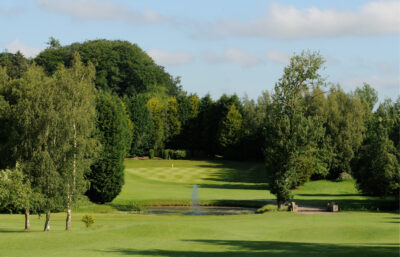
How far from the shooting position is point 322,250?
884 inches

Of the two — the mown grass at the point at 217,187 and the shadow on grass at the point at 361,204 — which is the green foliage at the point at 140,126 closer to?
the mown grass at the point at 217,187

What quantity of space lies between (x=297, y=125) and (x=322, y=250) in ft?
72.2

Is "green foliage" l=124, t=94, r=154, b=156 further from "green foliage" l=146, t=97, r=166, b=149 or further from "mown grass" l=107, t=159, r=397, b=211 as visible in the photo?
"mown grass" l=107, t=159, r=397, b=211

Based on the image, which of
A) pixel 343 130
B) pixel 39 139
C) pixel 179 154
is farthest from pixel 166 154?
pixel 39 139

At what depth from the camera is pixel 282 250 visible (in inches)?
897

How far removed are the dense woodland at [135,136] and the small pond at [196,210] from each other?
415cm

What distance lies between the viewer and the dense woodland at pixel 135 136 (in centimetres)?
3262

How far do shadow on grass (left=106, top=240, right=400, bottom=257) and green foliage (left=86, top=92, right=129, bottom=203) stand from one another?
26.7 m

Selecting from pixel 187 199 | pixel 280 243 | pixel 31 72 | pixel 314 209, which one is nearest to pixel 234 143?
pixel 187 199

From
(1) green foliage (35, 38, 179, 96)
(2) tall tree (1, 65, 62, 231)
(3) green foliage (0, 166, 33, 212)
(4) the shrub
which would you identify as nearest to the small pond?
(2) tall tree (1, 65, 62, 231)

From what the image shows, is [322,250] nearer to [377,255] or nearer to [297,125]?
[377,255]

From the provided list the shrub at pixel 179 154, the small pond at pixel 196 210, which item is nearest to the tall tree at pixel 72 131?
the small pond at pixel 196 210

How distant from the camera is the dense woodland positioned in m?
32.6

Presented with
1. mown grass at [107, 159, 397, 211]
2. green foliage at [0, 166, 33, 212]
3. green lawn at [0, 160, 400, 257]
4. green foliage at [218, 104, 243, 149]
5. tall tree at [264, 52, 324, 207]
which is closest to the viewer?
green lawn at [0, 160, 400, 257]
